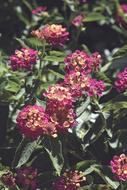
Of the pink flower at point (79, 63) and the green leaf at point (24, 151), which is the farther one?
the pink flower at point (79, 63)

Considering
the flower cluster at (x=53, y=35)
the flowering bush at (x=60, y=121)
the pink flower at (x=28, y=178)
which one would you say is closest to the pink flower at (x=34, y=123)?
the flowering bush at (x=60, y=121)

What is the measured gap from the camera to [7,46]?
3.52 metres

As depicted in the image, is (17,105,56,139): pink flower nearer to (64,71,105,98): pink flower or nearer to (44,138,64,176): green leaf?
(44,138,64,176): green leaf

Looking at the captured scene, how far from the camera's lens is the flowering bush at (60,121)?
224cm

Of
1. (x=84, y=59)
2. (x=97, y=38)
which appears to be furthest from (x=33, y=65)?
(x=97, y=38)

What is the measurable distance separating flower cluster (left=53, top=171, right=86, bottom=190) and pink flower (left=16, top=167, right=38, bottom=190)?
0.31 ft

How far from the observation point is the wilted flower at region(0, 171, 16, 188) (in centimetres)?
→ 227

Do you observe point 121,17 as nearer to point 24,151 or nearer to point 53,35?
point 53,35

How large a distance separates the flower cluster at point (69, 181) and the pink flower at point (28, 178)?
0.31 ft

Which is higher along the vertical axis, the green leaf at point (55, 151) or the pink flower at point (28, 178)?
the green leaf at point (55, 151)

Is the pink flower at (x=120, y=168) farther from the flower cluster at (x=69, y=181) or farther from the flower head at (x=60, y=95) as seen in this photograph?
the flower head at (x=60, y=95)

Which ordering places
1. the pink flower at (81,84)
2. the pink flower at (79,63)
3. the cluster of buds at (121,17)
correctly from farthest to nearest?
the cluster of buds at (121,17)
the pink flower at (79,63)
the pink flower at (81,84)

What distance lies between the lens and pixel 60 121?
225 centimetres

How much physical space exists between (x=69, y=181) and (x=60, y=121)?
268 millimetres
